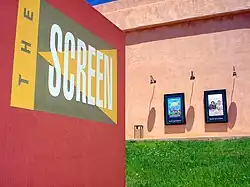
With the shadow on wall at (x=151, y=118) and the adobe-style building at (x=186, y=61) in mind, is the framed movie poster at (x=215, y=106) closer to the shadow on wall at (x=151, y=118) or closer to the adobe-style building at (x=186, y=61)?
the adobe-style building at (x=186, y=61)

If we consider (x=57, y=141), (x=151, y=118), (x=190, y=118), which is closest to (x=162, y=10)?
(x=151, y=118)

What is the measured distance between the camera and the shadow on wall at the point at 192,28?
14031 mm

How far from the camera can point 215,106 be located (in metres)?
13.7

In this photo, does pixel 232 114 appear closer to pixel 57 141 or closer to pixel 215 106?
pixel 215 106

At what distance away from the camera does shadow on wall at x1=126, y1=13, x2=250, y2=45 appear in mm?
14031

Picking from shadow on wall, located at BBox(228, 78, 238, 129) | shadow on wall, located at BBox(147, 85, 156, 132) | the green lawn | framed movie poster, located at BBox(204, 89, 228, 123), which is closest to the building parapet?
framed movie poster, located at BBox(204, 89, 228, 123)

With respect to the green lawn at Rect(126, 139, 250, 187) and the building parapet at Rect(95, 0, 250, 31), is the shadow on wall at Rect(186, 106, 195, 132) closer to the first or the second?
the green lawn at Rect(126, 139, 250, 187)

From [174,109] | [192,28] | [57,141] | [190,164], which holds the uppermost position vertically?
[192,28]

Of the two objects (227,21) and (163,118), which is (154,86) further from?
(227,21)

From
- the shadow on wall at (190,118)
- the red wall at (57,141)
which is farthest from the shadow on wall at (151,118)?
the red wall at (57,141)

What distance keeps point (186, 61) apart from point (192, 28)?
141 centimetres

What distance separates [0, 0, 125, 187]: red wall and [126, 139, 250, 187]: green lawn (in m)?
2.71

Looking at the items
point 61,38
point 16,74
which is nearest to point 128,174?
point 61,38

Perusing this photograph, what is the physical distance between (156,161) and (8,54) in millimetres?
7335
